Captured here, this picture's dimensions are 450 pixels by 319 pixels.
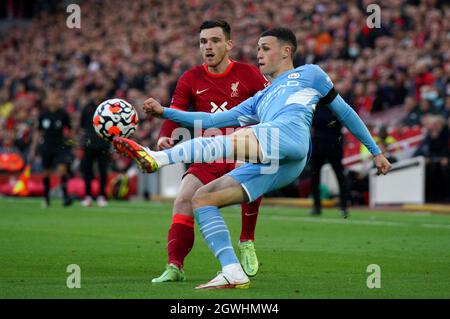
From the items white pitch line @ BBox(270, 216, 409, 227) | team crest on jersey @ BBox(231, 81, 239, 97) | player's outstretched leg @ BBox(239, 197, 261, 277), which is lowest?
white pitch line @ BBox(270, 216, 409, 227)

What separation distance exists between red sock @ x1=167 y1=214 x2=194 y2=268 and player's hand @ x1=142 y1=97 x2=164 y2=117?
1221 millimetres

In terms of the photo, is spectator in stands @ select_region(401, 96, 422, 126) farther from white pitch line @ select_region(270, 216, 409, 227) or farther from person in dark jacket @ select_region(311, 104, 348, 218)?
white pitch line @ select_region(270, 216, 409, 227)

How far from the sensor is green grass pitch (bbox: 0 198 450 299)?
8.45 m

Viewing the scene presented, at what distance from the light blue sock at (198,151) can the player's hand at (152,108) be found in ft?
1.87

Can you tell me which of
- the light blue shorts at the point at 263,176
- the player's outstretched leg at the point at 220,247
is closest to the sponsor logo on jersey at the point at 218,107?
the light blue shorts at the point at 263,176

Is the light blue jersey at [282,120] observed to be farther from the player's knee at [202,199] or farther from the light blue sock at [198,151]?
the light blue sock at [198,151]

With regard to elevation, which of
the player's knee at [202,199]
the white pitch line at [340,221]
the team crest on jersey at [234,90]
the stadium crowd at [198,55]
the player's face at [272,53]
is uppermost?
the stadium crowd at [198,55]

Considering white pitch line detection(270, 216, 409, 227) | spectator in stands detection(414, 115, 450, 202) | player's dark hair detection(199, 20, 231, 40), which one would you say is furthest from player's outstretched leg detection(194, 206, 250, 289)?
spectator in stands detection(414, 115, 450, 202)

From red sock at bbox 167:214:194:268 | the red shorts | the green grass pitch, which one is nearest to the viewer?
the green grass pitch

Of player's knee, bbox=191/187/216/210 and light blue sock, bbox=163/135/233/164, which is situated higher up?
light blue sock, bbox=163/135/233/164

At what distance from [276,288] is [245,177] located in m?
0.98

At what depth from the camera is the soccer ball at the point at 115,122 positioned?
8.89 metres

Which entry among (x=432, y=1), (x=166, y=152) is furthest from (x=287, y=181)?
(x=432, y=1)

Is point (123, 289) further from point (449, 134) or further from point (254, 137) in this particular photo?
point (449, 134)
